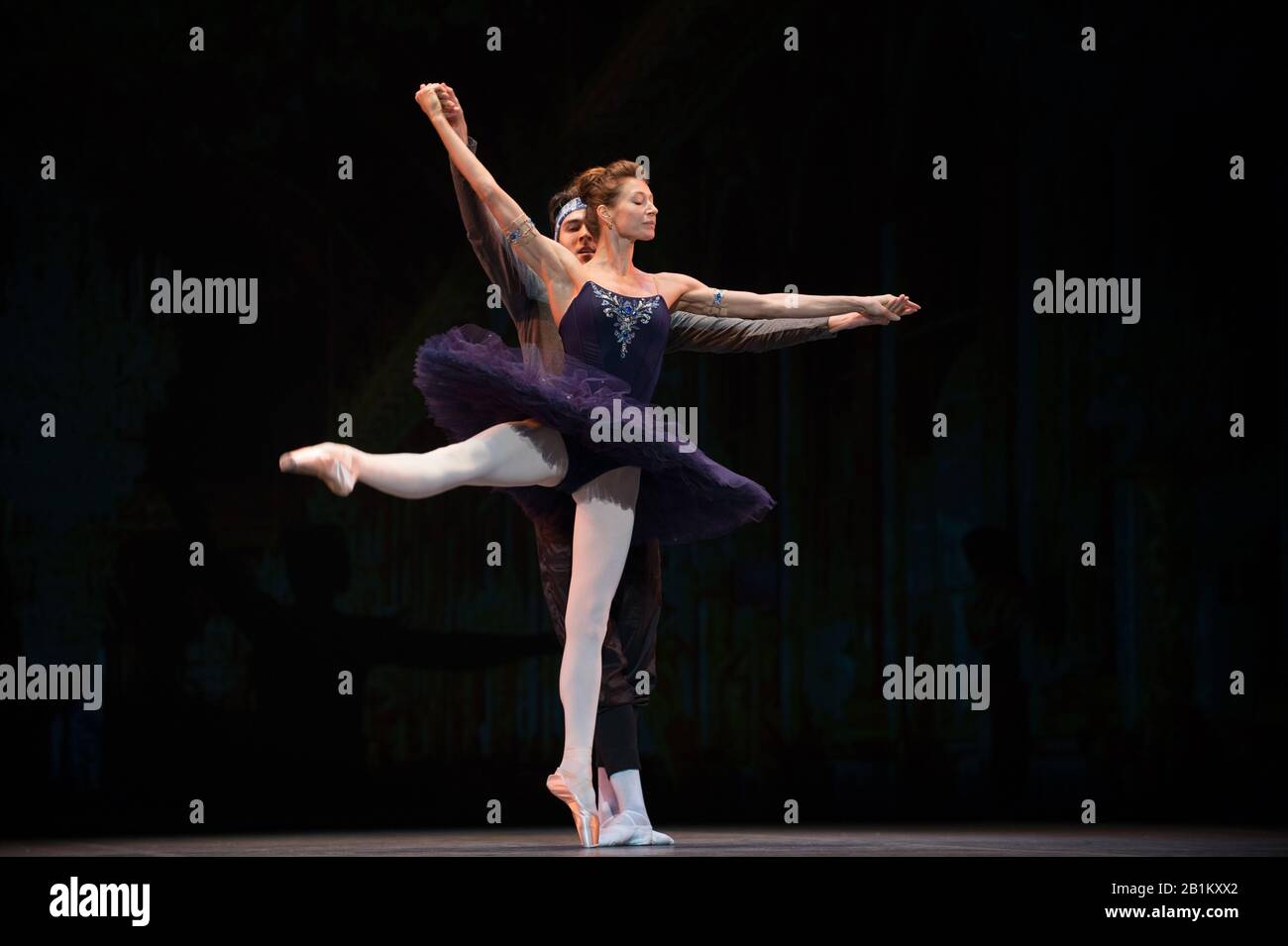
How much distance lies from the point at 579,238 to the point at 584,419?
31.8 inches

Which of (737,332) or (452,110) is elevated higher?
(452,110)

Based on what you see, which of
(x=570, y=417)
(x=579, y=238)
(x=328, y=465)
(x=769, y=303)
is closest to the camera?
(x=328, y=465)

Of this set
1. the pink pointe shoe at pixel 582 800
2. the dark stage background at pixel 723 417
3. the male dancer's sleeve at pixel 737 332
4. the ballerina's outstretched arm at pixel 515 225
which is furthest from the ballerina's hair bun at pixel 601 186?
the dark stage background at pixel 723 417

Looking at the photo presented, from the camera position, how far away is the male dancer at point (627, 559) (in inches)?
150

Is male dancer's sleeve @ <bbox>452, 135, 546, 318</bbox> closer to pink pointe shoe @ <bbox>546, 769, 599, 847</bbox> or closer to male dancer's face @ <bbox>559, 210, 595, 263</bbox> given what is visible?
male dancer's face @ <bbox>559, 210, 595, 263</bbox>

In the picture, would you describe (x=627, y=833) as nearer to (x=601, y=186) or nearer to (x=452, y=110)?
(x=601, y=186)

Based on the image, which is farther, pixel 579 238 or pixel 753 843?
pixel 579 238

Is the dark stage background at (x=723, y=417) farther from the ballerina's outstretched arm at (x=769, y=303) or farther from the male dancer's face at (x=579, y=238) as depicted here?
the ballerina's outstretched arm at (x=769, y=303)

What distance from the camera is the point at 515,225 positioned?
12.4ft

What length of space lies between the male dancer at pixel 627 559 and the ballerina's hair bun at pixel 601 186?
0.07 metres

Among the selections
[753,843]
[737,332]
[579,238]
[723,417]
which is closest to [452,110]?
[579,238]

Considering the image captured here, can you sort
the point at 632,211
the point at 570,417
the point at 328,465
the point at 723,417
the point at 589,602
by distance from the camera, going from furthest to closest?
the point at 723,417
the point at 632,211
the point at 589,602
the point at 570,417
the point at 328,465

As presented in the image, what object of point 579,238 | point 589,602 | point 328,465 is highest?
point 579,238
